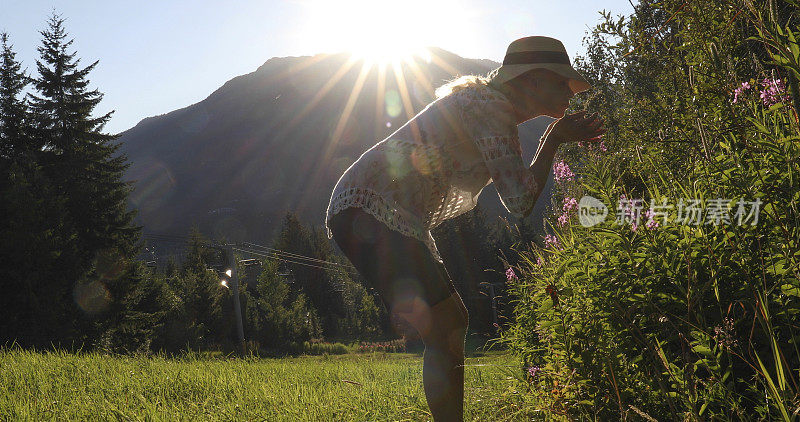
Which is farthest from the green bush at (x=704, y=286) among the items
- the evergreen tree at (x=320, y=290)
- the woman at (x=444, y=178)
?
the evergreen tree at (x=320, y=290)

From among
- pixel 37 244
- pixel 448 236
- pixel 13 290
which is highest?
pixel 37 244

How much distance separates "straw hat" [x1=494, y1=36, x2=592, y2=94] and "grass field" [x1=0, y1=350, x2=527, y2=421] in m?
1.50

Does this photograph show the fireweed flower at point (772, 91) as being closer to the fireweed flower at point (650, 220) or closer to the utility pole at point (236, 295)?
the fireweed flower at point (650, 220)

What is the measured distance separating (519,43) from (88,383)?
14.4ft

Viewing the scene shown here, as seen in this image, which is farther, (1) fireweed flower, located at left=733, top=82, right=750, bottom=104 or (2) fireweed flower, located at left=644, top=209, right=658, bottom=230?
(1) fireweed flower, located at left=733, top=82, right=750, bottom=104

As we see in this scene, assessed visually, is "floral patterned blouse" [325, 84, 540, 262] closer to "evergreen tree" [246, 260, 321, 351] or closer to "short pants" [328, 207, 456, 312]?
"short pants" [328, 207, 456, 312]

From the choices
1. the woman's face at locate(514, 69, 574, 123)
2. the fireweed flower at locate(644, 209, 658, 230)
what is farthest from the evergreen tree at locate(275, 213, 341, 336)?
the fireweed flower at locate(644, 209, 658, 230)

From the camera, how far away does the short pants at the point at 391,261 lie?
8.95 feet

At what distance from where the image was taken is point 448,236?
2244 inches

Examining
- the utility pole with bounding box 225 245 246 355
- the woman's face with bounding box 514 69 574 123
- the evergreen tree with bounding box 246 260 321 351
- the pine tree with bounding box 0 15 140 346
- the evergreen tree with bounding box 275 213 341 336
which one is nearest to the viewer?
the woman's face with bounding box 514 69 574 123

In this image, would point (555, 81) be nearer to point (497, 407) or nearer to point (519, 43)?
point (519, 43)

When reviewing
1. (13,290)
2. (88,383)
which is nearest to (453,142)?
(88,383)

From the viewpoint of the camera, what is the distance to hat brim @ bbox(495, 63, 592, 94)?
2.78 metres

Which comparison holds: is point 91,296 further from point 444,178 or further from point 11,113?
point 444,178
